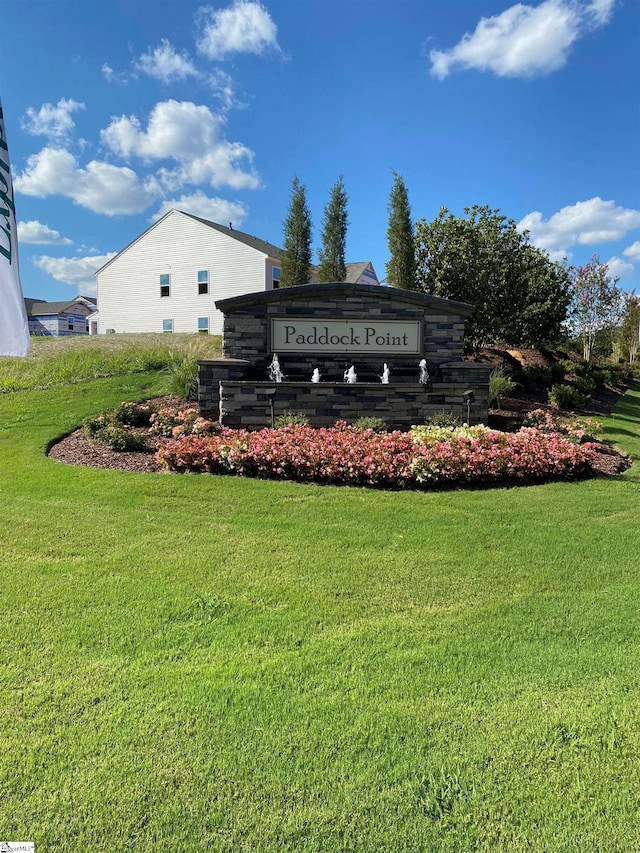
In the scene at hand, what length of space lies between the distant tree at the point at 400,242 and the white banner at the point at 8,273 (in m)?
12.8

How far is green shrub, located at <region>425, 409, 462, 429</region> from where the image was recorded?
8008 mm

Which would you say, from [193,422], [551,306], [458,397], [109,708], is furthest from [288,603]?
[551,306]

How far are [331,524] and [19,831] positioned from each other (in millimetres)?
3045

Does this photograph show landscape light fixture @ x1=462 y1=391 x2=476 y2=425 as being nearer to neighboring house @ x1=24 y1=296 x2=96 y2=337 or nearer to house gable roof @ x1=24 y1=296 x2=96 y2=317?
neighboring house @ x1=24 y1=296 x2=96 y2=337

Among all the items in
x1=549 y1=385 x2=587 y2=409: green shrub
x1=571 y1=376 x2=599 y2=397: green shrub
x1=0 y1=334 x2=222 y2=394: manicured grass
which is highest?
x1=0 y1=334 x2=222 y2=394: manicured grass

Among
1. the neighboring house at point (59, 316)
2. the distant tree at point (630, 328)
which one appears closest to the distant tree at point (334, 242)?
the distant tree at point (630, 328)

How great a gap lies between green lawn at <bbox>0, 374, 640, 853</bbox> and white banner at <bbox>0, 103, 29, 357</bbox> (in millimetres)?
1577

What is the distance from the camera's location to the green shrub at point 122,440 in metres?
6.98

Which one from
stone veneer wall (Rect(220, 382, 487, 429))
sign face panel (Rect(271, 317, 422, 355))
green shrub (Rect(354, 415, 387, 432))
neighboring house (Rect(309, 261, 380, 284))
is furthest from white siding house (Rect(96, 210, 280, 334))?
green shrub (Rect(354, 415, 387, 432))

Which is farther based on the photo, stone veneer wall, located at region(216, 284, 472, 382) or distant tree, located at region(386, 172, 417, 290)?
distant tree, located at region(386, 172, 417, 290)

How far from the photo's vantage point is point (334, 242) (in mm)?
20734

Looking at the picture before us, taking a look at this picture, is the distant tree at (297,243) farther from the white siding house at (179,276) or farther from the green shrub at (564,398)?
the green shrub at (564,398)

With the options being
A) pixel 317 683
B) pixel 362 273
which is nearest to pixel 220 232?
pixel 362 273

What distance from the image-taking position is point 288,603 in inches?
121
